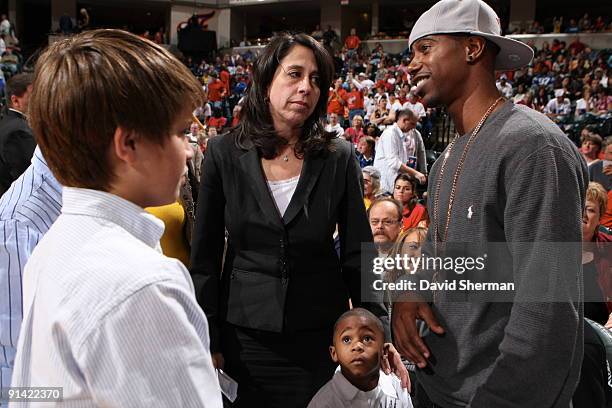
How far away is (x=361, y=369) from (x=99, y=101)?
170 centimetres

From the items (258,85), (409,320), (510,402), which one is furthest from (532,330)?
(258,85)

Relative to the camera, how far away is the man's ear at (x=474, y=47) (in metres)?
1.44

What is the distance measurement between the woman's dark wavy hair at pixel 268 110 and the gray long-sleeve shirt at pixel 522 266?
28.6 inches

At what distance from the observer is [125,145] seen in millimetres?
870

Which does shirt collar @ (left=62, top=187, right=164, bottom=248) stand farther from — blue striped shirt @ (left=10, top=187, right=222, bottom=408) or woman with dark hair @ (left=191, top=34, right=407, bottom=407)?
woman with dark hair @ (left=191, top=34, right=407, bottom=407)

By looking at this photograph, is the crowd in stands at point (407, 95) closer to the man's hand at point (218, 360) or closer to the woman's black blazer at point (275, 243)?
the woman's black blazer at point (275, 243)

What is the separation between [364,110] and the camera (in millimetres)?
14977

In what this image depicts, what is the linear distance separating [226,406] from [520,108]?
127 cm

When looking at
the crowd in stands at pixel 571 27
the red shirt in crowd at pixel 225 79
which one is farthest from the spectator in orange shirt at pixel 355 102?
the crowd in stands at pixel 571 27

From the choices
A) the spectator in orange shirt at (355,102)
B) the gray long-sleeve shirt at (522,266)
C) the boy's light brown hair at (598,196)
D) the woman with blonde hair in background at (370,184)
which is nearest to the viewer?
the gray long-sleeve shirt at (522,266)

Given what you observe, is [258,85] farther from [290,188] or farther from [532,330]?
[532,330]

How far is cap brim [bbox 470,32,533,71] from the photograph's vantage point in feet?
4.71

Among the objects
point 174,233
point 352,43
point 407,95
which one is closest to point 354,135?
point 407,95

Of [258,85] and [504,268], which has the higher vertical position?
[258,85]
